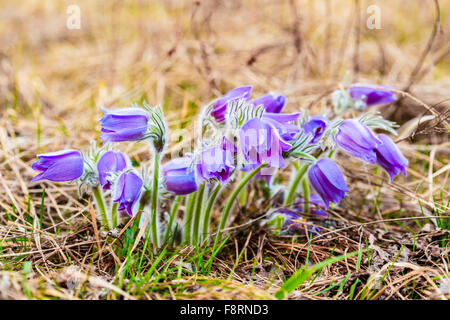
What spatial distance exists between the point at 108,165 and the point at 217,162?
1.23 feet

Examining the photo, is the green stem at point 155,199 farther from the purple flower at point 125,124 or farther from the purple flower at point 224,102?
the purple flower at point 224,102

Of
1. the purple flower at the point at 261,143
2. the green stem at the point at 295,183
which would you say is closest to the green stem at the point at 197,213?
the purple flower at the point at 261,143

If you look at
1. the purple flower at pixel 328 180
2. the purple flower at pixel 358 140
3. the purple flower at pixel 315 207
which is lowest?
the purple flower at pixel 315 207

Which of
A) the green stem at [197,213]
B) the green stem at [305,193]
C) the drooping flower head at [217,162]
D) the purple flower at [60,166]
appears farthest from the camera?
the green stem at [305,193]

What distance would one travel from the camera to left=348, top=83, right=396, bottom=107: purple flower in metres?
1.67

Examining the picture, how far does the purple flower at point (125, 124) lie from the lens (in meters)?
1.25

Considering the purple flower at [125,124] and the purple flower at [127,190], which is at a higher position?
the purple flower at [125,124]

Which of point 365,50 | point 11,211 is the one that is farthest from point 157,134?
point 365,50

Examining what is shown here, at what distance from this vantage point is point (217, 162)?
3.89 feet

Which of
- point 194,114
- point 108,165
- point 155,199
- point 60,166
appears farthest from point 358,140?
point 194,114

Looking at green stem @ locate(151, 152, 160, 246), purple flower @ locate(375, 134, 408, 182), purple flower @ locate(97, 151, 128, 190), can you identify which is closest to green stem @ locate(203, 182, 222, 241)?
green stem @ locate(151, 152, 160, 246)

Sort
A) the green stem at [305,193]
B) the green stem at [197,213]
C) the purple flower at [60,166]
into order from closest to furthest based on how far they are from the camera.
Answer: the purple flower at [60,166]
the green stem at [197,213]
the green stem at [305,193]

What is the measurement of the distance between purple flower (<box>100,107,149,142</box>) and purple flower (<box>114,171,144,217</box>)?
0.36ft

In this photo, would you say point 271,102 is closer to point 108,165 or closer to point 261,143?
point 261,143
